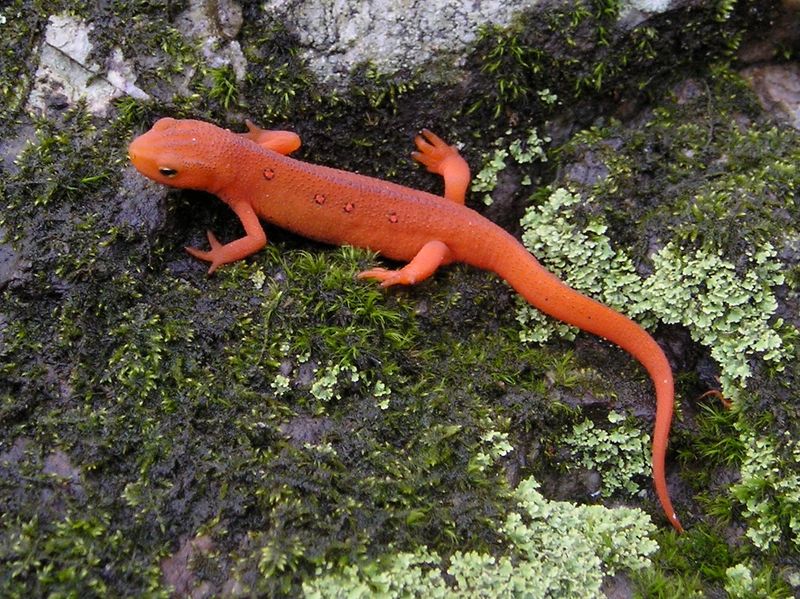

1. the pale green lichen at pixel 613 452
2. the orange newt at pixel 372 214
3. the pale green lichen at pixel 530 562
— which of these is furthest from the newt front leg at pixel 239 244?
the pale green lichen at pixel 613 452

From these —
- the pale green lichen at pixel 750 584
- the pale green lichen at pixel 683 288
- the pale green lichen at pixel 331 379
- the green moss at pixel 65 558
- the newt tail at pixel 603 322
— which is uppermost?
the pale green lichen at pixel 683 288

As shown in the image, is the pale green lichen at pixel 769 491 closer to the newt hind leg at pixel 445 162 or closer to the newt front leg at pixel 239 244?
the newt hind leg at pixel 445 162

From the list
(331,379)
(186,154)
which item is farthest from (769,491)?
(186,154)

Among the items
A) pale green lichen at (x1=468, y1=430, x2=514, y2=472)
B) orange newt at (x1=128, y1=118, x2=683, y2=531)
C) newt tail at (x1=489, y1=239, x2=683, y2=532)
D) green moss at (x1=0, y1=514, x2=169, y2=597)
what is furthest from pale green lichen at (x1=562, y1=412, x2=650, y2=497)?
green moss at (x1=0, y1=514, x2=169, y2=597)

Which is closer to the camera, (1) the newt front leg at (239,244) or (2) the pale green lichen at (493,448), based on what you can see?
(2) the pale green lichen at (493,448)

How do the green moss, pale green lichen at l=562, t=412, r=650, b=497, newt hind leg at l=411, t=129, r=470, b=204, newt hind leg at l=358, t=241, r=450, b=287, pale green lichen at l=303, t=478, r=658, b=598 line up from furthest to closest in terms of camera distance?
newt hind leg at l=411, t=129, r=470, b=204
newt hind leg at l=358, t=241, r=450, b=287
pale green lichen at l=562, t=412, r=650, b=497
pale green lichen at l=303, t=478, r=658, b=598
the green moss

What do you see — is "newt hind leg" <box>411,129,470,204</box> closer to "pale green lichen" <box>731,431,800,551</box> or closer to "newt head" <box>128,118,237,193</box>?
"newt head" <box>128,118,237,193</box>

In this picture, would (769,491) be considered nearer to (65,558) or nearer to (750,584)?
(750,584)

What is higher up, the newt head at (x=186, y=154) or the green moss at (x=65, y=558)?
the newt head at (x=186, y=154)
